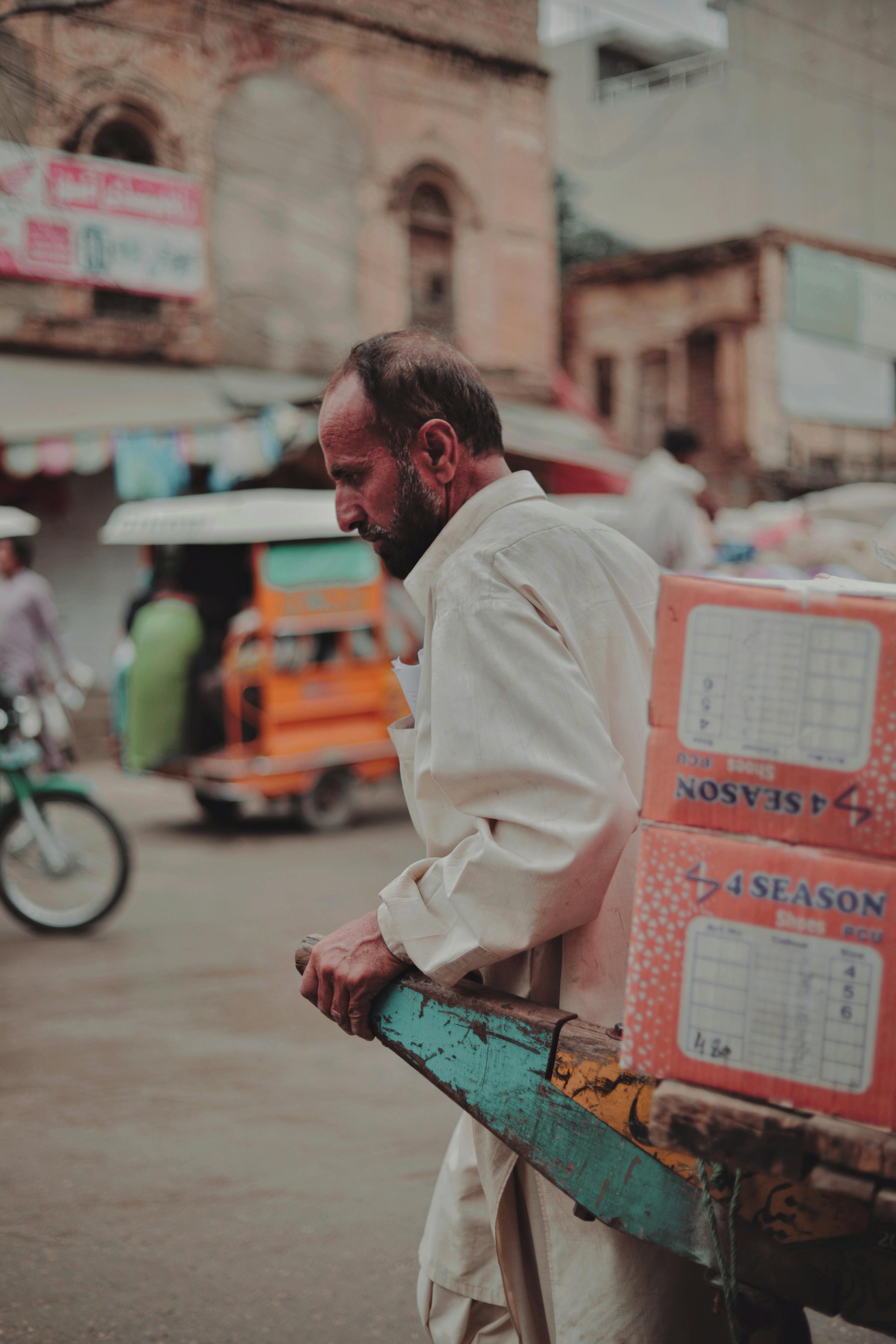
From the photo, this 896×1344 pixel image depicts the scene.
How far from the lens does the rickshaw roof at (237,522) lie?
8.34 m

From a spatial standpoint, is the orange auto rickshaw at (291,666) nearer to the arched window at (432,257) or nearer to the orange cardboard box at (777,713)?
the arched window at (432,257)

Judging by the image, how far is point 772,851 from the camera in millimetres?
1273

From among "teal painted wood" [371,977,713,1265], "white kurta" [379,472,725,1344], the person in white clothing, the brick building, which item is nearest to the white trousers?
"white kurta" [379,472,725,1344]

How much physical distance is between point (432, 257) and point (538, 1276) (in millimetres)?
14328

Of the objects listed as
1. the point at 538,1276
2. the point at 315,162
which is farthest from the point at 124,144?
the point at 538,1276

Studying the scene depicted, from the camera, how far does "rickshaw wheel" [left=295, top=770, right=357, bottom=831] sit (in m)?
8.68

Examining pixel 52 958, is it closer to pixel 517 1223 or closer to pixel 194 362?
pixel 517 1223

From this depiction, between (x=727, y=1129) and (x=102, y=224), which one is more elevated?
(x=102, y=224)

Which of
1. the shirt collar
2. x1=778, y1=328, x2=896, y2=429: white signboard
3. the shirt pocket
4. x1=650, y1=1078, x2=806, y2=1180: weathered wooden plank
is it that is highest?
x1=778, y1=328, x2=896, y2=429: white signboard

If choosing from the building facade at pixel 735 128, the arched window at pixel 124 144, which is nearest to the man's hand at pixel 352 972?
the arched window at pixel 124 144

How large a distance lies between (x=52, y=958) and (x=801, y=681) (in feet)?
16.5

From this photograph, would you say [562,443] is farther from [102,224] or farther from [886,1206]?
[886,1206]

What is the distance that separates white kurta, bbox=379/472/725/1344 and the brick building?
988cm

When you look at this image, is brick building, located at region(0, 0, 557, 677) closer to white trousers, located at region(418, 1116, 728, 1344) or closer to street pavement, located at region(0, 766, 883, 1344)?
street pavement, located at region(0, 766, 883, 1344)
